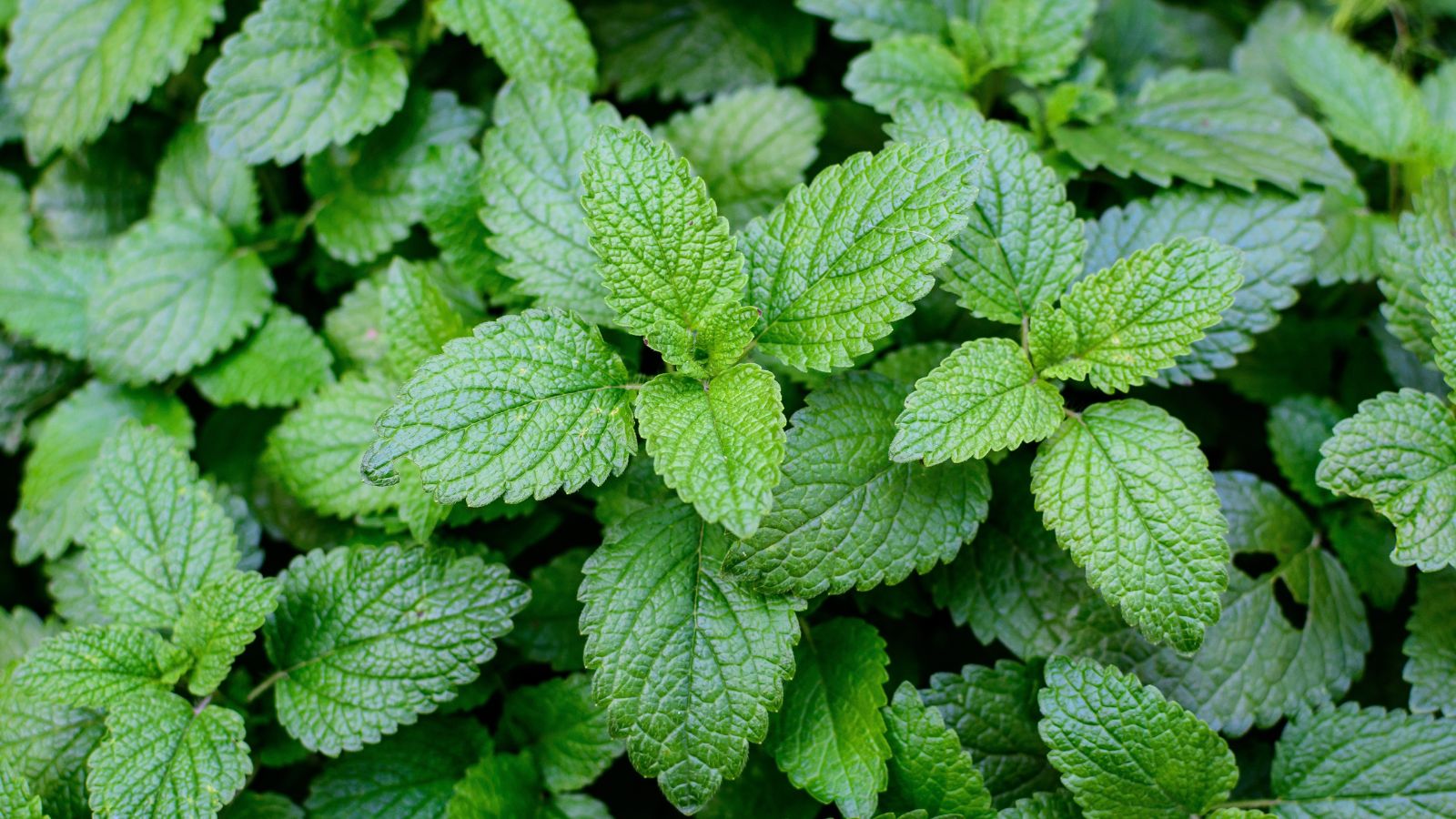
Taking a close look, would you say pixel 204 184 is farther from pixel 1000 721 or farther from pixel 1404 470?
pixel 1404 470

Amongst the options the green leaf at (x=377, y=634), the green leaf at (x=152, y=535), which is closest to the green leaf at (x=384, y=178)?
the green leaf at (x=152, y=535)

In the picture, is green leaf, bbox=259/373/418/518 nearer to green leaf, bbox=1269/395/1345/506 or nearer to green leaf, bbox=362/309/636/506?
green leaf, bbox=362/309/636/506

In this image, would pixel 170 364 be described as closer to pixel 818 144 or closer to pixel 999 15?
pixel 818 144

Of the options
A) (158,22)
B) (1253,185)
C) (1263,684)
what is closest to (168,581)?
(158,22)

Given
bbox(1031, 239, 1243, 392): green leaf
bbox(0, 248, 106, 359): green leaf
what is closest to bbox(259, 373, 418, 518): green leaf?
bbox(0, 248, 106, 359): green leaf

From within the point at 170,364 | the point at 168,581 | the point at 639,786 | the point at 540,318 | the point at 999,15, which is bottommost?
the point at 639,786

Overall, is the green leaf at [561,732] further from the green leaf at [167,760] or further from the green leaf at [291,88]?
the green leaf at [291,88]
